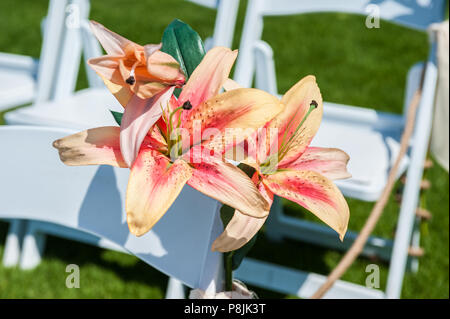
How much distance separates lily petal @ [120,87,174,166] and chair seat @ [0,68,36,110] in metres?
1.15

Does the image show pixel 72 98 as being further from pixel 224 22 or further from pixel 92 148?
pixel 92 148

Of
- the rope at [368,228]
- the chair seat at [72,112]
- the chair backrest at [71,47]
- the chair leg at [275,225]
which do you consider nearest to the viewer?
the rope at [368,228]

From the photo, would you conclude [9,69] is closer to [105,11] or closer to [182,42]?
[182,42]

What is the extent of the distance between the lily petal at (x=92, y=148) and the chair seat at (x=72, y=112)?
75 cm

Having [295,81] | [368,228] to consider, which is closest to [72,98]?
[368,228]

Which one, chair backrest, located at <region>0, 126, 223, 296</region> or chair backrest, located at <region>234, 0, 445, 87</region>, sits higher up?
chair backrest, located at <region>234, 0, 445, 87</region>

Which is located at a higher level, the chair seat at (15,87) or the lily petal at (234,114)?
the lily petal at (234,114)

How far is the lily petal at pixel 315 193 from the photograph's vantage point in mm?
362

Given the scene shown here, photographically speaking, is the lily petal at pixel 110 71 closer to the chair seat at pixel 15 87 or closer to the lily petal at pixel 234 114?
the lily petal at pixel 234 114

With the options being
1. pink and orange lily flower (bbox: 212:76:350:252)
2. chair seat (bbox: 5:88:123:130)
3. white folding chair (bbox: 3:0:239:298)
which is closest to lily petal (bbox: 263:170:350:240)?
pink and orange lily flower (bbox: 212:76:350:252)

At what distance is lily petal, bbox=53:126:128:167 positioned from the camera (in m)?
0.35

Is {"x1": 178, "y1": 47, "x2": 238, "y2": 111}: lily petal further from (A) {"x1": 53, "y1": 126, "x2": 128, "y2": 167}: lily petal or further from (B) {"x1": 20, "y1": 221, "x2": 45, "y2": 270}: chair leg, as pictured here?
(B) {"x1": 20, "y1": 221, "x2": 45, "y2": 270}: chair leg

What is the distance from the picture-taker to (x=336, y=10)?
1327 mm

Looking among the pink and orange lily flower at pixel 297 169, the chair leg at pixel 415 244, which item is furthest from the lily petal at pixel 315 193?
the chair leg at pixel 415 244
